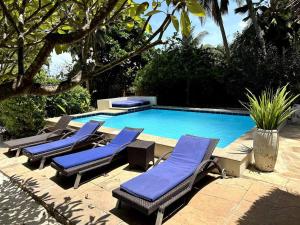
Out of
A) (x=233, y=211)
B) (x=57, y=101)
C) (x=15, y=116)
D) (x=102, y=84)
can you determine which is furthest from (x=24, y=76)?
(x=102, y=84)

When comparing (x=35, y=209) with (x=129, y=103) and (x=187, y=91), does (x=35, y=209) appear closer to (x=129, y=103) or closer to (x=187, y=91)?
(x=129, y=103)

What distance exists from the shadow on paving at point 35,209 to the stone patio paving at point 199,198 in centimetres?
2

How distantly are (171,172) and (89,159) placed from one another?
2.19 meters

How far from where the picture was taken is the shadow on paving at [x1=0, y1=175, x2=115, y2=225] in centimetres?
457

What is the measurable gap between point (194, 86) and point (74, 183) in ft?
47.9

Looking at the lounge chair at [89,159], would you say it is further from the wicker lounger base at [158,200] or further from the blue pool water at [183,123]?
the blue pool water at [183,123]

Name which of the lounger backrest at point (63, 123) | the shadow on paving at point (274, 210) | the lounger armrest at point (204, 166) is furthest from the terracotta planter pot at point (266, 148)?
the lounger backrest at point (63, 123)

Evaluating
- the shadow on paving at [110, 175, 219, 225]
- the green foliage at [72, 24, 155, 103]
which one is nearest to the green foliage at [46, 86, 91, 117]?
the green foliage at [72, 24, 155, 103]

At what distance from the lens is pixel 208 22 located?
2350 centimetres

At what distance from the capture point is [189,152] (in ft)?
19.4

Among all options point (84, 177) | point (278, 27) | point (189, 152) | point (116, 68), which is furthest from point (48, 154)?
point (278, 27)

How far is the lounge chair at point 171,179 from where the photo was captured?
418 cm

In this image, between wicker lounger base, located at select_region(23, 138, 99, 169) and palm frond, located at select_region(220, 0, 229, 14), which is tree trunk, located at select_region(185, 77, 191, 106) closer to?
palm frond, located at select_region(220, 0, 229, 14)

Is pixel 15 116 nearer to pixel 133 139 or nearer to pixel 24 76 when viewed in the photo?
pixel 133 139
